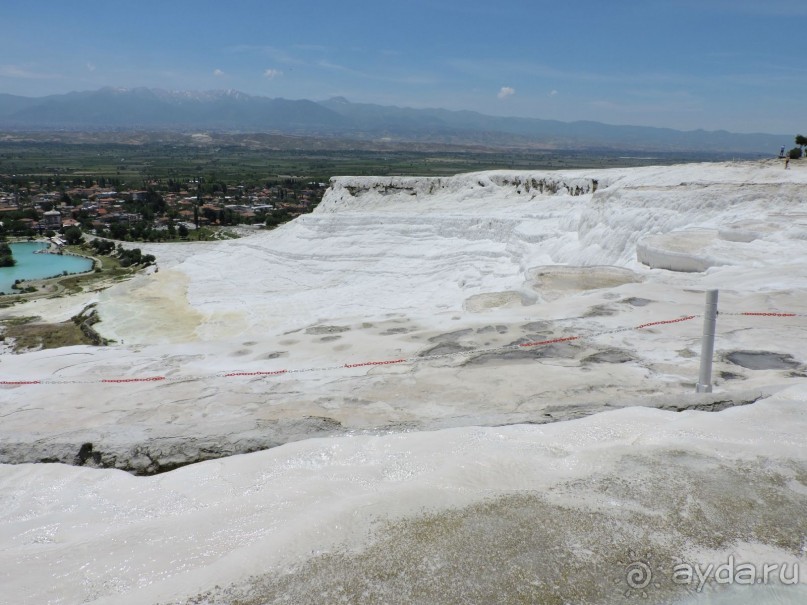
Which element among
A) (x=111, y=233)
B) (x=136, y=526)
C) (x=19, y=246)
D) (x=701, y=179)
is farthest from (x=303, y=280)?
(x=19, y=246)

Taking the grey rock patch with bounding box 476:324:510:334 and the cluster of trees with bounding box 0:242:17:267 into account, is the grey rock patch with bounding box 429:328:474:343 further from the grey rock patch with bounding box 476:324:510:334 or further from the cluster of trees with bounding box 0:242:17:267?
the cluster of trees with bounding box 0:242:17:267

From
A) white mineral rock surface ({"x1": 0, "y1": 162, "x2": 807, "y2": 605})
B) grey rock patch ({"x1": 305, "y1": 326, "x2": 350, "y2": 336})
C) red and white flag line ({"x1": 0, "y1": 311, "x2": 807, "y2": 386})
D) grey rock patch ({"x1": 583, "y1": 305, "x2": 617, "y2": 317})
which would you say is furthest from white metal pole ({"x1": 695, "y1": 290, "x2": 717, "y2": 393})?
grey rock patch ({"x1": 305, "y1": 326, "x2": 350, "y2": 336})

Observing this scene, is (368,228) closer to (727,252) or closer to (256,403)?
(727,252)

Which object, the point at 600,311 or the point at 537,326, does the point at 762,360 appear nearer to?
the point at 600,311

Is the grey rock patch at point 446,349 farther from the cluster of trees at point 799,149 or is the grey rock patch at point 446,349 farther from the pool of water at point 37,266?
the pool of water at point 37,266

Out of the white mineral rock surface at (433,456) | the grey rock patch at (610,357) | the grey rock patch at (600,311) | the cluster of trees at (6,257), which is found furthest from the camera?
the cluster of trees at (6,257)

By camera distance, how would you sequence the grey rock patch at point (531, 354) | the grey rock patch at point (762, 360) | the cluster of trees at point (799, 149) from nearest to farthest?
the grey rock patch at point (762, 360)
the grey rock patch at point (531, 354)
the cluster of trees at point (799, 149)

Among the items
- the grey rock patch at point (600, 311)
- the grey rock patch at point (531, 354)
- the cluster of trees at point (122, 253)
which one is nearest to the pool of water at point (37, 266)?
the cluster of trees at point (122, 253)
